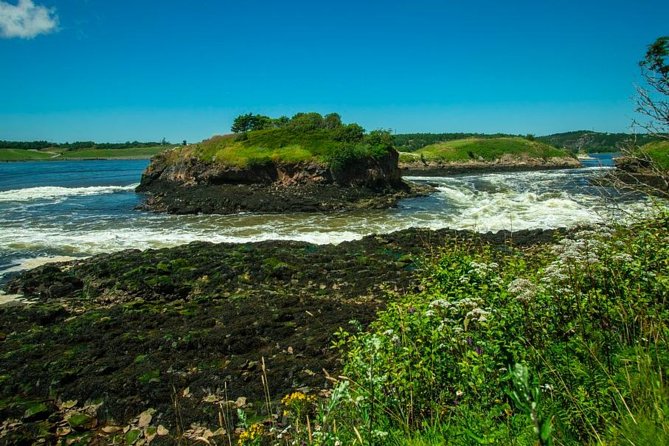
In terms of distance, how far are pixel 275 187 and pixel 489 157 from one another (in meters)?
78.0

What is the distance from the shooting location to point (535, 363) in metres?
3.47

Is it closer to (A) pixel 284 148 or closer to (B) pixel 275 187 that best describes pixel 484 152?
(A) pixel 284 148

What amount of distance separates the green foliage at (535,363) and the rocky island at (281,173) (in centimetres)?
3159

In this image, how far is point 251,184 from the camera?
47188 millimetres

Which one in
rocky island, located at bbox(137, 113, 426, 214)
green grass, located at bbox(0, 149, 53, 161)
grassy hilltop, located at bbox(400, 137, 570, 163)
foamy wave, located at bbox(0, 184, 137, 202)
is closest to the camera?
rocky island, located at bbox(137, 113, 426, 214)

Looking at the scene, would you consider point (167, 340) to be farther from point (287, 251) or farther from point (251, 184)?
point (251, 184)

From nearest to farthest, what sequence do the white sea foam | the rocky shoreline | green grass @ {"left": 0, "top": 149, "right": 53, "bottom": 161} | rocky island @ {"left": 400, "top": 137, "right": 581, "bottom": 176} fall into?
the rocky shoreline → the white sea foam → rocky island @ {"left": 400, "top": 137, "right": 581, "bottom": 176} → green grass @ {"left": 0, "top": 149, "right": 53, "bottom": 161}

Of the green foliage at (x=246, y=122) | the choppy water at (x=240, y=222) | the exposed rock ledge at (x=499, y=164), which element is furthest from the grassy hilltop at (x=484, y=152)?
the choppy water at (x=240, y=222)

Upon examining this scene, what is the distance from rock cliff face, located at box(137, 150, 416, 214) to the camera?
37406 millimetres

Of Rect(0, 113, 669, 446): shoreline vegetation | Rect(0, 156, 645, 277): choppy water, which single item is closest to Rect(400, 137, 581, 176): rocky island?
Rect(0, 156, 645, 277): choppy water

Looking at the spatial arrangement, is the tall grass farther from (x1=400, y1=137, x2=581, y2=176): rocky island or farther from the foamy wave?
(x1=400, y1=137, x2=581, y2=176): rocky island

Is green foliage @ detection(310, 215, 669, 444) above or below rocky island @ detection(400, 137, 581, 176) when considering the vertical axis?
below

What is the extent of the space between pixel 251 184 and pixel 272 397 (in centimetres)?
4073

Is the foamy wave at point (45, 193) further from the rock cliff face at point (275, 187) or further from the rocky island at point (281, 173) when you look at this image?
the rocky island at point (281, 173)
